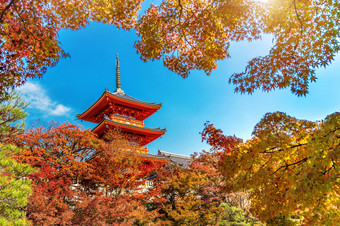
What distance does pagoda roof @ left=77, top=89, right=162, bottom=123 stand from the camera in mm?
17969

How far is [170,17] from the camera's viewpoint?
519 cm

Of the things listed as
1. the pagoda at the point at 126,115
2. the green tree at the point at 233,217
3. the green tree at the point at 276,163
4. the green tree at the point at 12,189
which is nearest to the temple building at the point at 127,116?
the pagoda at the point at 126,115

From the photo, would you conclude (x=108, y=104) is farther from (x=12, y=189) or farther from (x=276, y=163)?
(x=276, y=163)

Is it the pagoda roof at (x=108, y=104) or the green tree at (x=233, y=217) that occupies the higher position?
the pagoda roof at (x=108, y=104)

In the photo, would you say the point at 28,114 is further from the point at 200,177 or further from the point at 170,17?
the point at 200,177

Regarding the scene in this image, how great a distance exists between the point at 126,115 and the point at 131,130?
1728mm

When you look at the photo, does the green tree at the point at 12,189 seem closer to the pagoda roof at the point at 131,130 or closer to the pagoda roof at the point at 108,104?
the pagoda roof at the point at 131,130

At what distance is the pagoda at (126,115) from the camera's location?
1747cm

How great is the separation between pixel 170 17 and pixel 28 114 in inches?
270

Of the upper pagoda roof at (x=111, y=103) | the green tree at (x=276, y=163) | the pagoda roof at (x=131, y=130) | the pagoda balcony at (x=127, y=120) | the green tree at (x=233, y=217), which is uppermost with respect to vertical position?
the upper pagoda roof at (x=111, y=103)

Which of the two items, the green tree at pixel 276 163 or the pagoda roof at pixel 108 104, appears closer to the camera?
the green tree at pixel 276 163

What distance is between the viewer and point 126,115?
63.1 ft

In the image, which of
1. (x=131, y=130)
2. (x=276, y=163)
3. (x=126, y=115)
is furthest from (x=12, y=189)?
(x=126, y=115)

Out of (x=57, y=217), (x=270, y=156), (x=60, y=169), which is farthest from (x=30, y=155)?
(x=270, y=156)
